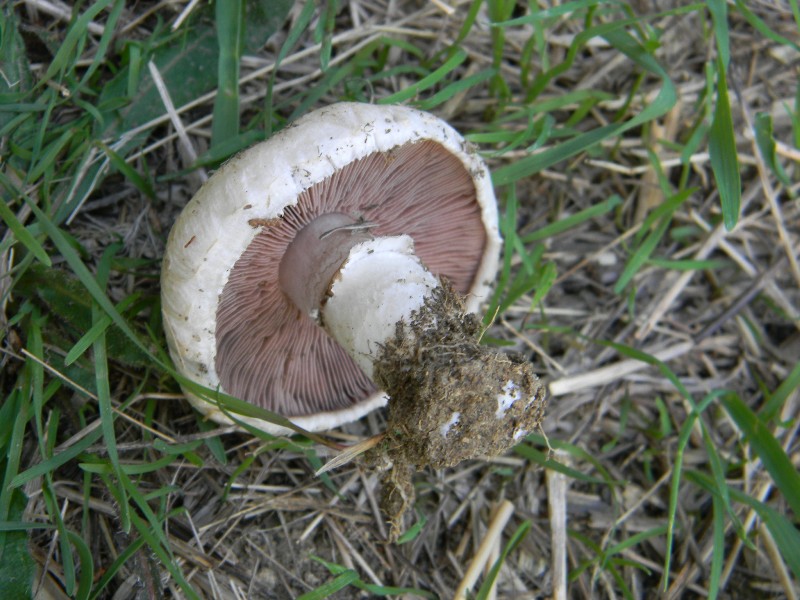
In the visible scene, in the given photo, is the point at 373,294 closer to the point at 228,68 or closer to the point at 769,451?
the point at 228,68

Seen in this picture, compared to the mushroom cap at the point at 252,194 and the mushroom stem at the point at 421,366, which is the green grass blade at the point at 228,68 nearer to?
the mushroom cap at the point at 252,194

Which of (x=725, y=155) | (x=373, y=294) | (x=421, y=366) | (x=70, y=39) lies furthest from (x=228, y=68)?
(x=725, y=155)

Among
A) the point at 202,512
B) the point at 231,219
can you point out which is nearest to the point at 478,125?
the point at 231,219

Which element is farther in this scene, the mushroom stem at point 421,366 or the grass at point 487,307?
the grass at point 487,307

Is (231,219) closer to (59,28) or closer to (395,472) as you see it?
(395,472)

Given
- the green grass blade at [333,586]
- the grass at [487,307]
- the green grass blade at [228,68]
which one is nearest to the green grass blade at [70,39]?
the grass at [487,307]

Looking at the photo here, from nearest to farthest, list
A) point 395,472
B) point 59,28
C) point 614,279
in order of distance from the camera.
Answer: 1. point 395,472
2. point 59,28
3. point 614,279
